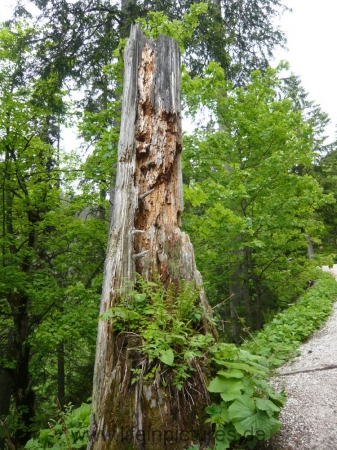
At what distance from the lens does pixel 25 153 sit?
296 inches

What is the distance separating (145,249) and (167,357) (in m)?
1.18

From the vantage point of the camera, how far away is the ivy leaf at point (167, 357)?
218cm

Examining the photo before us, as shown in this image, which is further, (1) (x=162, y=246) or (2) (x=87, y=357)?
(2) (x=87, y=357)

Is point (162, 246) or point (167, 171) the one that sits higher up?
point (167, 171)

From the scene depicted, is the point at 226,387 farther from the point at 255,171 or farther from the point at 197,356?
the point at 255,171

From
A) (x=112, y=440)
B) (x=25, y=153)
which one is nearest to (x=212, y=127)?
(x=25, y=153)

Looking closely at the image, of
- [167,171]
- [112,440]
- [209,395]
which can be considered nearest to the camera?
[112,440]

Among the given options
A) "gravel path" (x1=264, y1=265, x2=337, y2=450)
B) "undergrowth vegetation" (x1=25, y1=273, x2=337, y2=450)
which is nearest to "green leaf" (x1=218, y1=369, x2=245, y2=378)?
"undergrowth vegetation" (x1=25, y1=273, x2=337, y2=450)

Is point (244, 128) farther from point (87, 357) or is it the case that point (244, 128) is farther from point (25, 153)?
point (87, 357)

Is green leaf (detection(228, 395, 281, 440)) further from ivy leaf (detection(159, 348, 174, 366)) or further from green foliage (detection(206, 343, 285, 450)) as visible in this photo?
ivy leaf (detection(159, 348, 174, 366))

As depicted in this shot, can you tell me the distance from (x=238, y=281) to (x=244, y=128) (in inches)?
187

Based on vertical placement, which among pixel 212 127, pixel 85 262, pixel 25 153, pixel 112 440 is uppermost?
pixel 212 127

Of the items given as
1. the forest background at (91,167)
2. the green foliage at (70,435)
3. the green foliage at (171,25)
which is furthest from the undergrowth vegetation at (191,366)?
the green foliage at (171,25)

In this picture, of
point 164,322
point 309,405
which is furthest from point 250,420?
point 309,405
